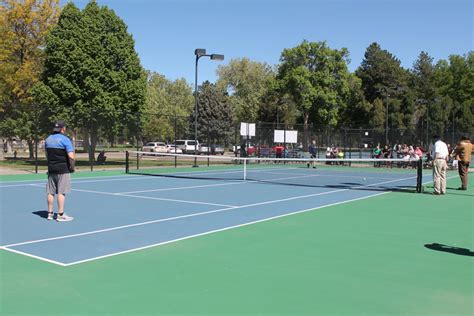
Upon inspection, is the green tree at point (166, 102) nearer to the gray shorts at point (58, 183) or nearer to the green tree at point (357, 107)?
the gray shorts at point (58, 183)

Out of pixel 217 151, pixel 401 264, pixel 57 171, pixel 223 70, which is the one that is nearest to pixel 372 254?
pixel 401 264

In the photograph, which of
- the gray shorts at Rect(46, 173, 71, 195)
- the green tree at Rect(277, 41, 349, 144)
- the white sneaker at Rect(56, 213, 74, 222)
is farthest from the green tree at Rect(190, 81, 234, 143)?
the gray shorts at Rect(46, 173, 71, 195)

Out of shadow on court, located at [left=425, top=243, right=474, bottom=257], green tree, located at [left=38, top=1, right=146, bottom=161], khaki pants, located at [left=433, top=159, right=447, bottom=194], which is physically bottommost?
shadow on court, located at [left=425, top=243, right=474, bottom=257]

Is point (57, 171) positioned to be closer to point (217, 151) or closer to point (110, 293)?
point (110, 293)

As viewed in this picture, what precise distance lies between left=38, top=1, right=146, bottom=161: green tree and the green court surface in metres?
19.4

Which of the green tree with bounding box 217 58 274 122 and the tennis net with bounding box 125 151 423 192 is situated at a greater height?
the green tree with bounding box 217 58 274 122

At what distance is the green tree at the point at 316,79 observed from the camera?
222ft

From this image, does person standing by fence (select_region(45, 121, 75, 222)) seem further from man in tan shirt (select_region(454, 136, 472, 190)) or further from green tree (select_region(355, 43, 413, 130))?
green tree (select_region(355, 43, 413, 130))

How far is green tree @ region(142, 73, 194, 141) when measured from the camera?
105 ft

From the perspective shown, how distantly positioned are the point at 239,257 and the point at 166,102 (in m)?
72.2

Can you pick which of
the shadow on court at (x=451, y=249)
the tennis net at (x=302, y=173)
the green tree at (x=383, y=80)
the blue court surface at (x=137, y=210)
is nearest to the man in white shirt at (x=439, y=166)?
the tennis net at (x=302, y=173)

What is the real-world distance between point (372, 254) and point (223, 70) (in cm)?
8390

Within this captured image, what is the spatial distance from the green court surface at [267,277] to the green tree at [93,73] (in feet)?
63.6

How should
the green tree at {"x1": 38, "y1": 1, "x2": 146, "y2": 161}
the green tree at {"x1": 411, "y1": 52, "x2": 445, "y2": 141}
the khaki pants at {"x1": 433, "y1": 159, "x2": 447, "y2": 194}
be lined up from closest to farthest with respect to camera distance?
the khaki pants at {"x1": 433, "y1": 159, "x2": 447, "y2": 194} < the green tree at {"x1": 38, "y1": 1, "x2": 146, "y2": 161} < the green tree at {"x1": 411, "y1": 52, "x2": 445, "y2": 141}
